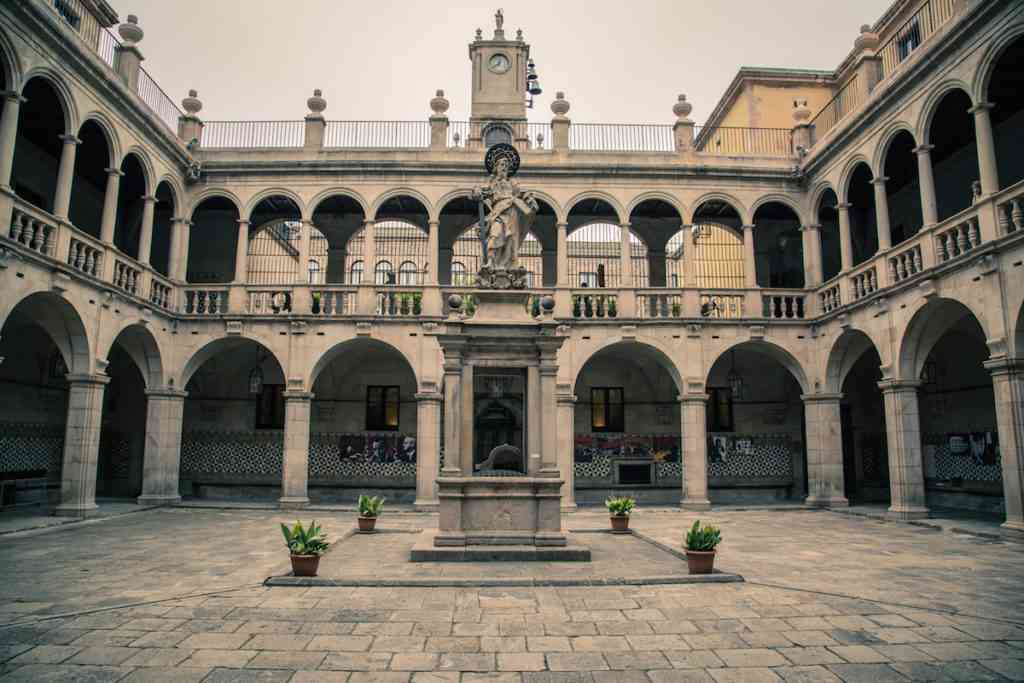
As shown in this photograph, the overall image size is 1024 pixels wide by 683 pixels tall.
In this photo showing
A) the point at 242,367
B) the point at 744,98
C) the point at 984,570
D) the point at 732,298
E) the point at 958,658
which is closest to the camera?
the point at 958,658

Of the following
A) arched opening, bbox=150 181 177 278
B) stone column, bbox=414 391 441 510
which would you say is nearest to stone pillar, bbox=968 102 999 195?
stone column, bbox=414 391 441 510

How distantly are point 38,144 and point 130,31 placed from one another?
12.4 ft

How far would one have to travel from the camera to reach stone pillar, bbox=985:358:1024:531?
12023mm

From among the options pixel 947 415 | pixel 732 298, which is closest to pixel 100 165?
pixel 732 298

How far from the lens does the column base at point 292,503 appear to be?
711 inches

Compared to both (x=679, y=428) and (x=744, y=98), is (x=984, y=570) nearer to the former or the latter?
(x=679, y=428)

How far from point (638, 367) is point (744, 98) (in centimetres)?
1192

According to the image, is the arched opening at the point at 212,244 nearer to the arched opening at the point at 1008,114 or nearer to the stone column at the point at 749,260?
the stone column at the point at 749,260

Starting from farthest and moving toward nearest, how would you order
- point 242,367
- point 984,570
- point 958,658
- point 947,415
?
point 242,367 → point 947,415 → point 984,570 → point 958,658

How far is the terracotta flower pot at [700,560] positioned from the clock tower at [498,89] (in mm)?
15842

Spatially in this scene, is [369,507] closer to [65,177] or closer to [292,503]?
[292,503]

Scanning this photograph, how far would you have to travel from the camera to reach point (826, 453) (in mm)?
18578

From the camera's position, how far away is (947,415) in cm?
1819

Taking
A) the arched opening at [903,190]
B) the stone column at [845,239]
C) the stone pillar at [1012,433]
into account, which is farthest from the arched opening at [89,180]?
the stone pillar at [1012,433]
